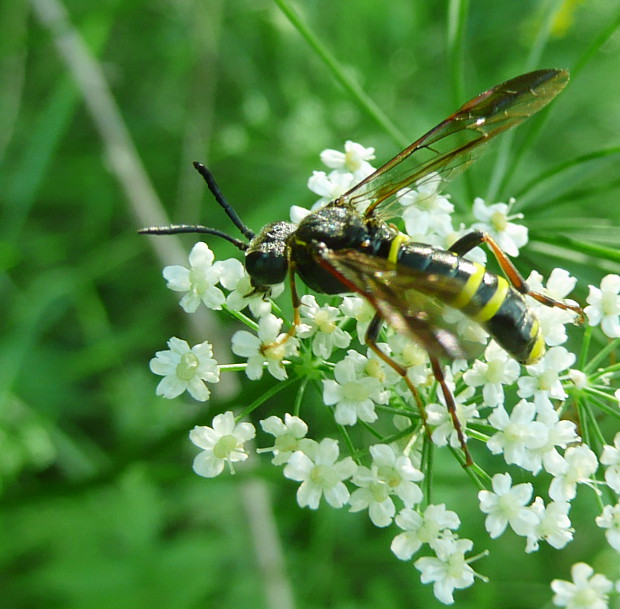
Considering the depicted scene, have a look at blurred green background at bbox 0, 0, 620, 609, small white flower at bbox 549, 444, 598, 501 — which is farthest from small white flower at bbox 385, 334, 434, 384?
blurred green background at bbox 0, 0, 620, 609

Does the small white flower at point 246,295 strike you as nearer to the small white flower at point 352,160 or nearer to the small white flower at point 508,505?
the small white flower at point 352,160

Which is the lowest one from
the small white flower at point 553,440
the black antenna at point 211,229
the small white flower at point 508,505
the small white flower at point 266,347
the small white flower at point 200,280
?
the small white flower at point 508,505

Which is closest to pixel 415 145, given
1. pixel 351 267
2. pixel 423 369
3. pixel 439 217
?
pixel 439 217

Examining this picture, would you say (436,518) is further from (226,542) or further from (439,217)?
(226,542)

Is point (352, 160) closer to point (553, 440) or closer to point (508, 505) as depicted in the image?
point (553, 440)

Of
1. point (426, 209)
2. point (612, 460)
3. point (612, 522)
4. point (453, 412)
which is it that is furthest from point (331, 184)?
point (612, 522)

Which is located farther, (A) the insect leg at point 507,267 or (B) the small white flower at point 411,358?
(A) the insect leg at point 507,267

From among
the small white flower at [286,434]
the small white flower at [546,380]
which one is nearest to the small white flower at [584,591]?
the small white flower at [546,380]
